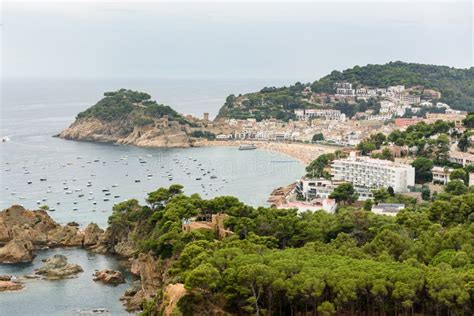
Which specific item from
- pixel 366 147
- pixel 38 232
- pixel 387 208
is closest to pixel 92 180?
pixel 38 232

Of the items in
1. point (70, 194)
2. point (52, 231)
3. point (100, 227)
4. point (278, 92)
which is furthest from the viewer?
point (278, 92)

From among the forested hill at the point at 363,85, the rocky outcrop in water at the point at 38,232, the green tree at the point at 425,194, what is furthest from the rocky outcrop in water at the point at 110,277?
the forested hill at the point at 363,85

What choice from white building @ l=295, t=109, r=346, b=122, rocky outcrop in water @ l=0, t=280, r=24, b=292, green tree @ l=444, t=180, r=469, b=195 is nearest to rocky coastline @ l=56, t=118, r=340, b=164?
white building @ l=295, t=109, r=346, b=122

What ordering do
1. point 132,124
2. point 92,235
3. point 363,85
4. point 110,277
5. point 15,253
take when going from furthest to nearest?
point 363,85 → point 132,124 → point 92,235 → point 15,253 → point 110,277

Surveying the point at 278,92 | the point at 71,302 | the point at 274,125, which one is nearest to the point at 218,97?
the point at 278,92

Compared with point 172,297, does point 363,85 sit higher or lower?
higher

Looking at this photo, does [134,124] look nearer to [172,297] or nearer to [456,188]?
[456,188]

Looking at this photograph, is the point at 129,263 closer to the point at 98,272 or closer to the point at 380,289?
the point at 98,272
